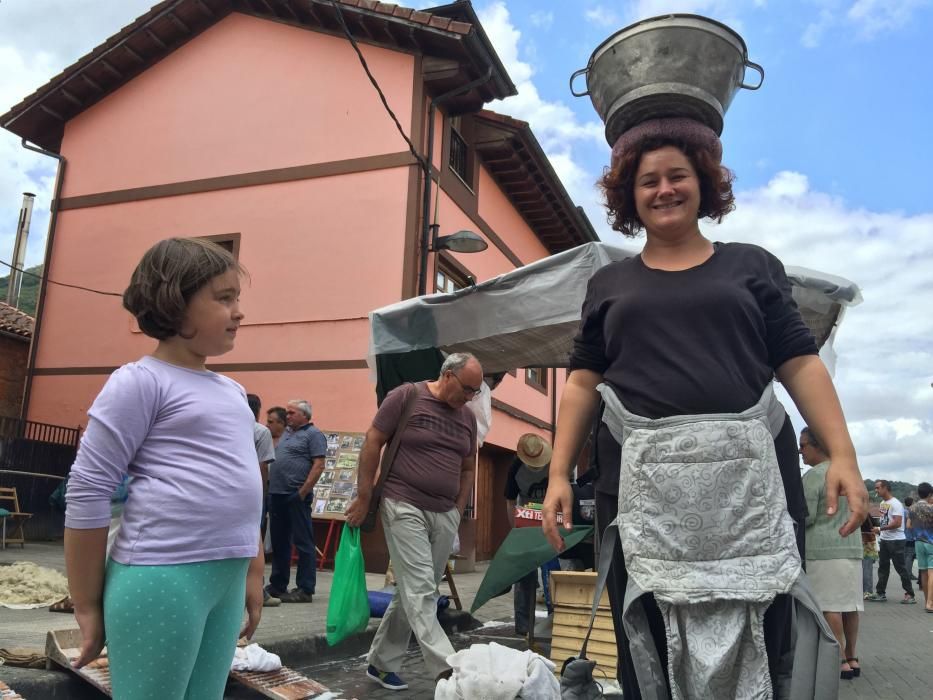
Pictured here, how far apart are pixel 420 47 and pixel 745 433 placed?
37.6 ft

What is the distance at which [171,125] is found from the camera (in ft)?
45.8

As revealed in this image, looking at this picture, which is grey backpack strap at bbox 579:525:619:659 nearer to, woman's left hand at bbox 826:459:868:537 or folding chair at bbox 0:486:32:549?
woman's left hand at bbox 826:459:868:537

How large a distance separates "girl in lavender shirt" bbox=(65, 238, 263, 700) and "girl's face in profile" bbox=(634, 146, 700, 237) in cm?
113

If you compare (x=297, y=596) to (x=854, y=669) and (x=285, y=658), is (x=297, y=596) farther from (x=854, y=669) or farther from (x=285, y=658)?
(x=854, y=669)

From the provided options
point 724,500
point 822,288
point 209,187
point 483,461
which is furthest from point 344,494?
point 724,500

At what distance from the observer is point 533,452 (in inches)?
264

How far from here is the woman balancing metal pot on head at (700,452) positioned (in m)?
1.75

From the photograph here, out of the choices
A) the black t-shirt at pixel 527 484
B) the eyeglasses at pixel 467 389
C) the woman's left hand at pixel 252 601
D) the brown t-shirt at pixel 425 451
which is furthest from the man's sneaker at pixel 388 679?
the black t-shirt at pixel 527 484

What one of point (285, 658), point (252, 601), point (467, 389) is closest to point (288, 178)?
point (467, 389)

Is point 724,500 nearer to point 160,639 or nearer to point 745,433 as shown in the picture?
point 745,433

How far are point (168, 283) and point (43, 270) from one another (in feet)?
47.7

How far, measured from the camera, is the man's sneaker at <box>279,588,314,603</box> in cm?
684

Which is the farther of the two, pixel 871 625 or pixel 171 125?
pixel 171 125

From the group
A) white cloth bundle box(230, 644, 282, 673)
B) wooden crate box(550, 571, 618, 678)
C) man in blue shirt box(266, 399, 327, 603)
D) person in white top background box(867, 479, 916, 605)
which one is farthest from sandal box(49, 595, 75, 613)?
person in white top background box(867, 479, 916, 605)
